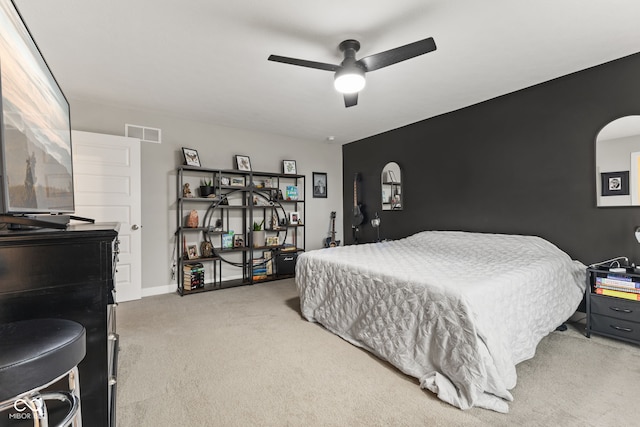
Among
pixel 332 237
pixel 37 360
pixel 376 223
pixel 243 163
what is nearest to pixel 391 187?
pixel 376 223

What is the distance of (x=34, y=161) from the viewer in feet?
4.10

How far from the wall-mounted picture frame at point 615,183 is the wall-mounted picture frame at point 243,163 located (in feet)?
13.6

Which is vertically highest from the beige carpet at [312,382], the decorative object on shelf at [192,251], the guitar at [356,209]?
Result: the guitar at [356,209]

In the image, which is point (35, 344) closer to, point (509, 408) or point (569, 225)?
point (509, 408)

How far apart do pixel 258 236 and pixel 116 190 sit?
194 centimetres

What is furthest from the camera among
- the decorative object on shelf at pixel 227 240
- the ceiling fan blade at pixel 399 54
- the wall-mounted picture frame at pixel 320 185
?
the wall-mounted picture frame at pixel 320 185

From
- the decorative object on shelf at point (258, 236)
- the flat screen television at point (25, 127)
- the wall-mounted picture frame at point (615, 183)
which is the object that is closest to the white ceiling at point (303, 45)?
the flat screen television at point (25, 127)

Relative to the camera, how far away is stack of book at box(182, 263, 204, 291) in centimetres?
404

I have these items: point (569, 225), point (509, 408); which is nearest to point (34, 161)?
point (509, 408)

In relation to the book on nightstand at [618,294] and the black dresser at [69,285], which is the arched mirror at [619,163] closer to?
the book on nightstand at [618,294]

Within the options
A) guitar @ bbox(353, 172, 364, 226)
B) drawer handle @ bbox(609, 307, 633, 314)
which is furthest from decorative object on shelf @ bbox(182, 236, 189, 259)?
drawer handle @ bbox(609, 307, 633, 314)

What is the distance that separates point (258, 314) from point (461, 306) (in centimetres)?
216

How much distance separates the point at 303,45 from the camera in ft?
7.79

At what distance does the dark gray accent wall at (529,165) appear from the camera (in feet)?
8.95
